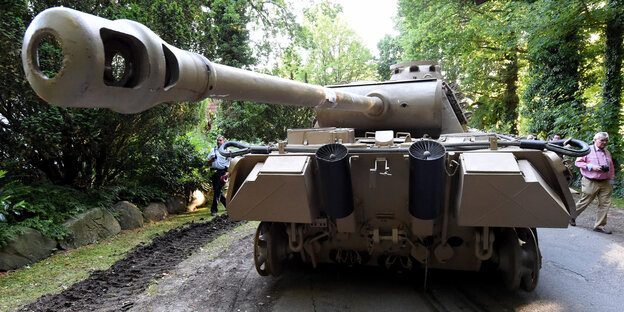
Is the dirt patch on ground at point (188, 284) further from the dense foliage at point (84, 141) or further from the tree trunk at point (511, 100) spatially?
the tree trunk at point (511, 100)

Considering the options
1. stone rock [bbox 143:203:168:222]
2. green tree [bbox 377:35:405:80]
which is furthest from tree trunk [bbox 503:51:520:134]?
stone rock [bbox 143:203:168:222]

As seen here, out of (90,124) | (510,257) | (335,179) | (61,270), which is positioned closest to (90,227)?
(61,270)

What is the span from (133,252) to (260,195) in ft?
10.8

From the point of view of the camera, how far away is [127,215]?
24.4ft

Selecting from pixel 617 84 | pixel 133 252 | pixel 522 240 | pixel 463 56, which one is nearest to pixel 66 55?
pixel 522 240

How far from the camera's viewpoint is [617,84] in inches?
446

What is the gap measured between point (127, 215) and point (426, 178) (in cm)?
614

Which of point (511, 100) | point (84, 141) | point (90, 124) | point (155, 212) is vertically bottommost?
point (155, 212)

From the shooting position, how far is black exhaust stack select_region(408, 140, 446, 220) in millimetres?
3240

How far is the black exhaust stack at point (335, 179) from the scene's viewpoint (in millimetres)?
3432

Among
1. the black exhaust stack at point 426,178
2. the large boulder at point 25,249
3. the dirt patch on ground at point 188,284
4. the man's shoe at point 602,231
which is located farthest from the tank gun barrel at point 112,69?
the man's shoe at point 602,231

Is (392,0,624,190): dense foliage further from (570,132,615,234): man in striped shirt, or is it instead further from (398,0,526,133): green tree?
(570,132,615,234): man in striped shirt

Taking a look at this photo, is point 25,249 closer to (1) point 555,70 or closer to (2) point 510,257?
(2) point 510,257

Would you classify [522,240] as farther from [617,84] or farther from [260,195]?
[617,84]
